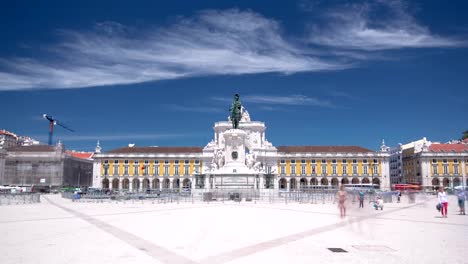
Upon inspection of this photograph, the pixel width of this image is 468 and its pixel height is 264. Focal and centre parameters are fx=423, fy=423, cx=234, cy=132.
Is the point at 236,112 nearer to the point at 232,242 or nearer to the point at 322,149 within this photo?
the point at 232,242

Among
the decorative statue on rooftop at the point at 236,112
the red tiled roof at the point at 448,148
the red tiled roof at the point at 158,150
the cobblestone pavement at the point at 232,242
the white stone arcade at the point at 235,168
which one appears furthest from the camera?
the red tiled roof at the point at 158,150

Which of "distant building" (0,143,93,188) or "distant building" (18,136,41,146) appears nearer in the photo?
"distant building" (0,143,93,188)

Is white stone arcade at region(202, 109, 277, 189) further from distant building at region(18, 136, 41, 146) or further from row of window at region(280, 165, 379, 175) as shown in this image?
distant building at region(18, 136, 41, 146)

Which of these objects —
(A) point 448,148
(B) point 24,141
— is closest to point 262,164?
(A) point 448,148

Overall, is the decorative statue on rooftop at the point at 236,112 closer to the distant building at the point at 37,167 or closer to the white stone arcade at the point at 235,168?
the white stone arcade at the point at 235,168

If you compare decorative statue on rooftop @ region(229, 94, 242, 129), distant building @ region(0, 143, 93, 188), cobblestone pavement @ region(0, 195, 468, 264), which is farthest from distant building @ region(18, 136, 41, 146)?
cobblestone pavement @ region(0, 195, 468, 264)

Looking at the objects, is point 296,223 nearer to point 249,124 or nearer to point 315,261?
point 315,261

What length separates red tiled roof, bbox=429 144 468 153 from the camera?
90.9m

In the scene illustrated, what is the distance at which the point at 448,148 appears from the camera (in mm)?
92312

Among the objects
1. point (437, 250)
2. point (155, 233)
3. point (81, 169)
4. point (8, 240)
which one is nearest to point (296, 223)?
point (155, 233)

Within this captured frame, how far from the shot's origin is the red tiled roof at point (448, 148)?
90.9 meters

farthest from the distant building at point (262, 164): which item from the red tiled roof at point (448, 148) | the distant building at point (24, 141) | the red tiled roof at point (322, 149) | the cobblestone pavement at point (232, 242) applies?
the cobblestone pavement at point (232, 242)

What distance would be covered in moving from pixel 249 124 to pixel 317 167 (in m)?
19.5

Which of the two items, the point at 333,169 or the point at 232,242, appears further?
the point at 333,169
